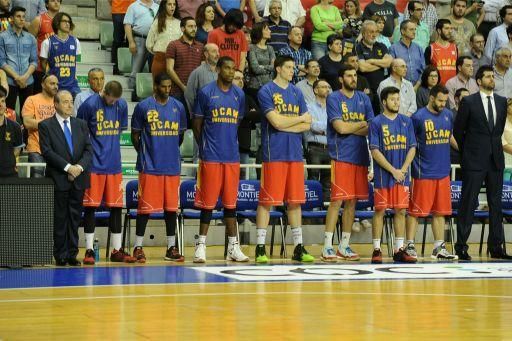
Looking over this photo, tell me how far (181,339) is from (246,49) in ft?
29.4

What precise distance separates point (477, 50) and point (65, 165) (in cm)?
829

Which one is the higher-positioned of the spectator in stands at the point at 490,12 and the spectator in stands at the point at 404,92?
the spectator in stands at the point at 490,12

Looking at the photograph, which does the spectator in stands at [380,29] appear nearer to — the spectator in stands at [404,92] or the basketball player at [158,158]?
the spectator in stands at [404,92]

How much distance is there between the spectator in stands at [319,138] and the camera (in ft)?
51.8

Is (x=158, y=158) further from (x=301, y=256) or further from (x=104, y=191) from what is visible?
(x=301, y=256)

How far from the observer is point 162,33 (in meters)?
16.6

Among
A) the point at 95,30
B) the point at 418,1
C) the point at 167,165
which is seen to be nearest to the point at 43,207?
the point at 167,165

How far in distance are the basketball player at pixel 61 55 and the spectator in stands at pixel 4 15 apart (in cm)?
69

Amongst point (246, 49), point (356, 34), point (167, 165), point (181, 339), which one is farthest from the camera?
point (356, 34)

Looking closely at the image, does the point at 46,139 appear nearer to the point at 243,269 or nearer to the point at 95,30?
the point at 243,269

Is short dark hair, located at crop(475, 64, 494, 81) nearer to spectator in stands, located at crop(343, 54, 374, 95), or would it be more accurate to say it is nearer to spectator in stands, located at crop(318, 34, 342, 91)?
spectator in stands, located at crop(343, 54, 374, 95)

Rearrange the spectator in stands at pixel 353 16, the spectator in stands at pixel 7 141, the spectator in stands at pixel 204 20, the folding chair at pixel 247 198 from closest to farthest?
the spectator in stands at pixel 7 141 < the folding chair at pixel 247 198 < the spectator in stands at pixel 204 20 < the spectator in stands at pixel 353 16

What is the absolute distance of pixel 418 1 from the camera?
18.5 m

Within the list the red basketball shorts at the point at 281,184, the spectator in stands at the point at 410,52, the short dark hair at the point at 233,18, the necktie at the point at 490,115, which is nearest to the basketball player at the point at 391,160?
the red basketball shorts at the point at 281,184
